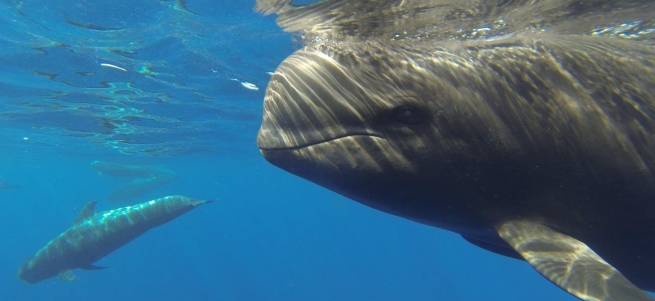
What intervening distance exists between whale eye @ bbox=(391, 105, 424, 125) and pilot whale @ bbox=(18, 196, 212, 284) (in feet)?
51.6

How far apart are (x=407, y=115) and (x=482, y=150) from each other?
0.54 meters

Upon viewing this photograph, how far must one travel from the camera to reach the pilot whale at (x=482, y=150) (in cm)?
300

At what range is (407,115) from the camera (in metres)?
3.06

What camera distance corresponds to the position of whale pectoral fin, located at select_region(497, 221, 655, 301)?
254 centimetres

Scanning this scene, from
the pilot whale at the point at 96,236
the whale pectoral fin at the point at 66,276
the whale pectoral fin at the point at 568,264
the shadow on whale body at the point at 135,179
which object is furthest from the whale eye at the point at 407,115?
the shadow on whale body at the point at 135,179

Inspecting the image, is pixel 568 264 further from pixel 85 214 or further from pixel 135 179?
pixel 135 179

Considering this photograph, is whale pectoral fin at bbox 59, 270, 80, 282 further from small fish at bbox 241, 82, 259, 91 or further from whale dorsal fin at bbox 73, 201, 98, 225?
small fish at bbox 241, 82, 259, 91

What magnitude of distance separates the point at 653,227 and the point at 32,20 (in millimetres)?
14508

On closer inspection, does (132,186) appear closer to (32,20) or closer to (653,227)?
(32,20)

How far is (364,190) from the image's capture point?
3.05 m

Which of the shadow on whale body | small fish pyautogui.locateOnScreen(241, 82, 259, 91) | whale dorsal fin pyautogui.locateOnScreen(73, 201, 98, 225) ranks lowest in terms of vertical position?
the shadow on whale body

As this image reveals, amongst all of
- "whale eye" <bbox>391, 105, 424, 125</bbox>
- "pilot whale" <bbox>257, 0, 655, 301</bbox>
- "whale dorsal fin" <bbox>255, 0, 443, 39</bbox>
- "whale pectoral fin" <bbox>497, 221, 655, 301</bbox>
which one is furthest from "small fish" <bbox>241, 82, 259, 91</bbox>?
"whale pectoral fin" <bbox>497, 221, 655, 301</bbox>

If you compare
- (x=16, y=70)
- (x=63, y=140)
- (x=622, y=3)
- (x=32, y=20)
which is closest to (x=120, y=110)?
(x=16, y=70)

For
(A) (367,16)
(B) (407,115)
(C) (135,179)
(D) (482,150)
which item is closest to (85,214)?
(A) (367,16)
